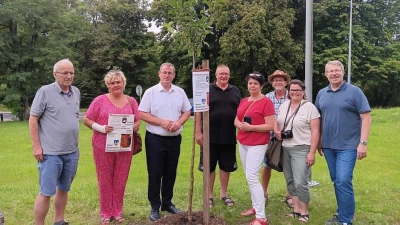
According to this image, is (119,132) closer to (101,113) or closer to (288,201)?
(101,113)

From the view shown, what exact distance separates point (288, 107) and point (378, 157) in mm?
6456

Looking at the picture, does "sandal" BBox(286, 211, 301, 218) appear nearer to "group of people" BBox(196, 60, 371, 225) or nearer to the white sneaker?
"group of people" BBox(196, 60, 371, 225)

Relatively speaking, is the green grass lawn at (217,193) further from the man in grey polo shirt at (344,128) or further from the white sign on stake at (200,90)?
the white sign on stake at (200,90)

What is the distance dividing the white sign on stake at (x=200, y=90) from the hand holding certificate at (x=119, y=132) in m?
0.89

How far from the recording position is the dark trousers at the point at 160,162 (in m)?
4.72

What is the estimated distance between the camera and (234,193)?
6074 mm

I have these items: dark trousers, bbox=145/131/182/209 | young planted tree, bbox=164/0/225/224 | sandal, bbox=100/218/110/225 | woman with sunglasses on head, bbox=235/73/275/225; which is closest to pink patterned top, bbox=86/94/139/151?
dark trousers, bbox=145/131/182/209

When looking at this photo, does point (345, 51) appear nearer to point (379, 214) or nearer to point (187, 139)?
point (187, 139)

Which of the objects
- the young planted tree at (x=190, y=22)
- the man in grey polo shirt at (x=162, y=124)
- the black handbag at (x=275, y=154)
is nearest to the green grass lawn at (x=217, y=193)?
the man in grey polo shirt at (x=162, y=124)

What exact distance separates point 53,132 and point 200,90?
177 centimetres

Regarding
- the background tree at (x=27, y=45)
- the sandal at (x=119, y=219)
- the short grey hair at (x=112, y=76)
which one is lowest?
the sandal at (x=119, y=219)

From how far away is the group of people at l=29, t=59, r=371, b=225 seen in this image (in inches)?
165

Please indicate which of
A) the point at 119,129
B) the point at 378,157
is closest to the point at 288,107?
the point at 119,129

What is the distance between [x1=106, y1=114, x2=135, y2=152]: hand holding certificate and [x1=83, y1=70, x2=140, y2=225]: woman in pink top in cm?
7
